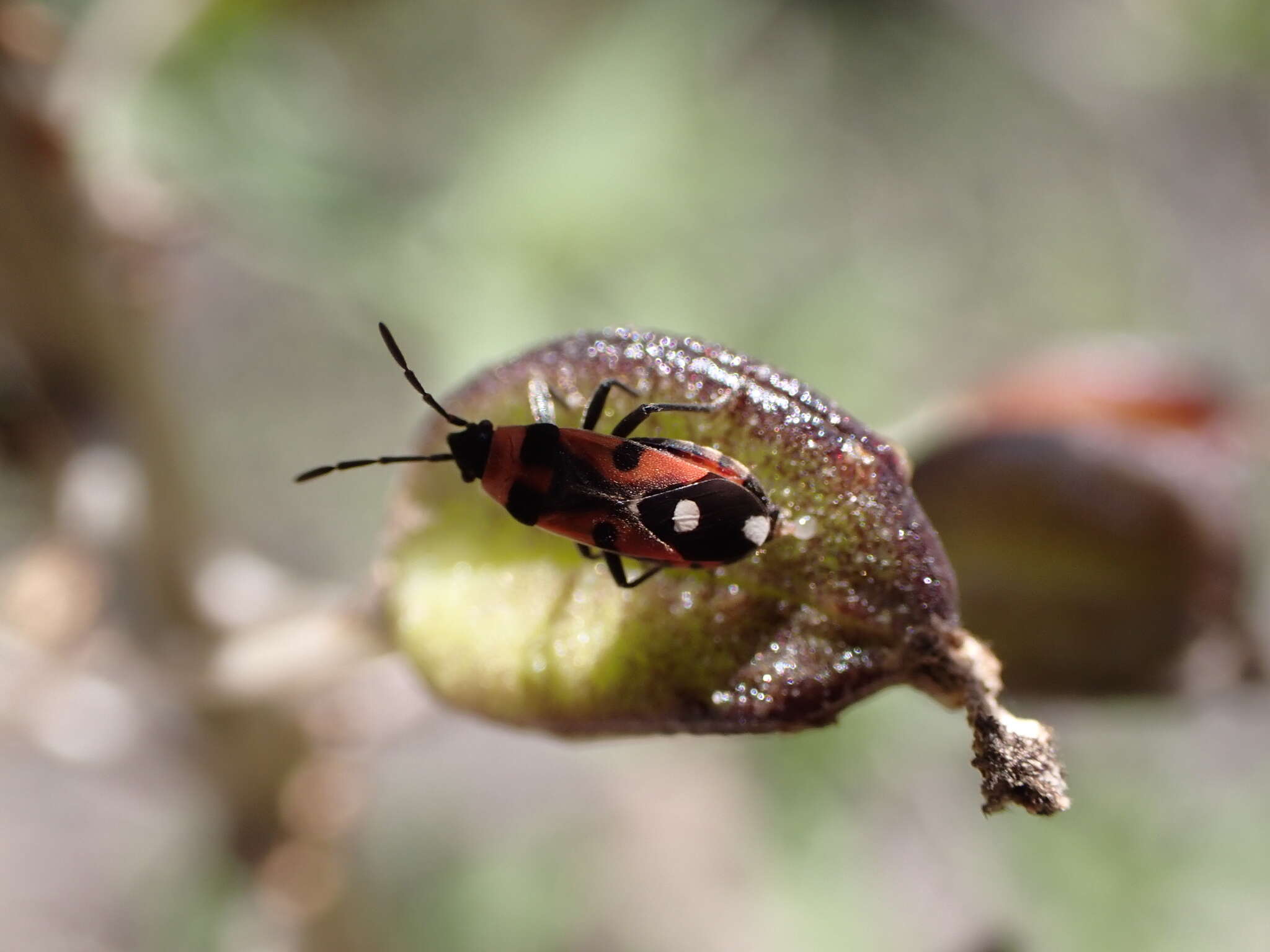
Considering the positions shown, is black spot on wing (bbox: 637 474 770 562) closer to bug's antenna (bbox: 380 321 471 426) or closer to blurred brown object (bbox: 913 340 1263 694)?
bug's antenna (bbox: 380 321 471 426)

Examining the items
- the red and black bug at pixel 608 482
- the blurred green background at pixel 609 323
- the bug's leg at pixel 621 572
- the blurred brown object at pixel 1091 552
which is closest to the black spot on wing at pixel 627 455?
the red and black bug at pixel 608 482

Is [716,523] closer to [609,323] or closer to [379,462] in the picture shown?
[379,462]

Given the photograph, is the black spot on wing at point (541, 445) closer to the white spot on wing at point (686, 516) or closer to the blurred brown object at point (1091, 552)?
the white spot on wing at point (686, 516)

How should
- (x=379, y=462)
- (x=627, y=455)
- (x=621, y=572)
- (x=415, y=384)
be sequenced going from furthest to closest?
(x=415, y=384) → (x=379, y=462) → (x=627, y=455) → (x=621, y=572)

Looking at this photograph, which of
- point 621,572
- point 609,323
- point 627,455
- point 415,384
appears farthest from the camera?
point 609,323

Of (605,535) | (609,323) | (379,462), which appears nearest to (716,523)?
(605,535)
